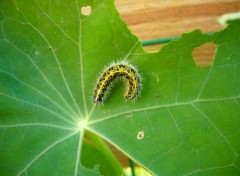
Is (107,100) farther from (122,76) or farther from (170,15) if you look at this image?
(170,15)

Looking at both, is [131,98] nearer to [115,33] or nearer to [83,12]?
[115,33]

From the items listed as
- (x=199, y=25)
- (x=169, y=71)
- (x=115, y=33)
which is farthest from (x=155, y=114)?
(x=199, y=25)

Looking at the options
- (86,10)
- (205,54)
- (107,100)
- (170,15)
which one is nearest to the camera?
(86,10)

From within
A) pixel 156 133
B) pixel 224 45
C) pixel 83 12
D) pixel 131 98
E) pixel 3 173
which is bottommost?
pixel 3 173

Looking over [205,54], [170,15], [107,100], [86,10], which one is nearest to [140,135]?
[107,100]

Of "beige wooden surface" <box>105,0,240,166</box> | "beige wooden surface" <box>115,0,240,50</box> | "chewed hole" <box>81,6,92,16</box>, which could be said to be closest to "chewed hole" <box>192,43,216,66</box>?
"beige wooden surface" <box>105,0,240,166</box>

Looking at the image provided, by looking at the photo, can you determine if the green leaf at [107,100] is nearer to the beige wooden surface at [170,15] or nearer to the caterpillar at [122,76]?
the caterpillar at [122,76]
